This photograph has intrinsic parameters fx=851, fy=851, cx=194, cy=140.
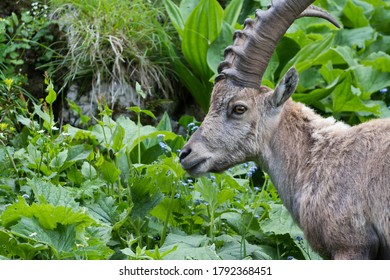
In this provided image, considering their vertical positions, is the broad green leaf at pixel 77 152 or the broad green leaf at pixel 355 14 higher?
the broad green leaf at pixel 77 152

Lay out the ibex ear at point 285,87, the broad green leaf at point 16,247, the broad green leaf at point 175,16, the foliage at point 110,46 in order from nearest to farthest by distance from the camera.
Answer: the broad green leaf at point 16,247
the ibex ear at point 285,87
the foliage at point 110,46
the broad green leaf at point 175,16

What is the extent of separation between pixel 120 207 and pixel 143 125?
309cm

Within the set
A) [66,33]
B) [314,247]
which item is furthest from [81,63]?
[314,247]

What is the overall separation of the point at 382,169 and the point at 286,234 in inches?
63.8

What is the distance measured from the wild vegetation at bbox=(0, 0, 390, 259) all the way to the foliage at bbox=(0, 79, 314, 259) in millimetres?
15

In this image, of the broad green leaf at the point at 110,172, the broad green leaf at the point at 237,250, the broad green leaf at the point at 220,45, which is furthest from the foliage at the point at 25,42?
the broad green leaf at the point at 237,250

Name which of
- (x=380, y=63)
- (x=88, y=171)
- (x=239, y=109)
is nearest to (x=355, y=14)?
(x=380, y=63)

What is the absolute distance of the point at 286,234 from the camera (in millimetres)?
8039

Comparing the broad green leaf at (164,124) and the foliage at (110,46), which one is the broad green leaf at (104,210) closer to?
the broad green leaf at (164,124)

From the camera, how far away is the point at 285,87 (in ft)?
23.5

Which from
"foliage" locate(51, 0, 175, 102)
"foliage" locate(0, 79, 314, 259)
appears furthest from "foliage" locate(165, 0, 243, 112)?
"foliage" locate(0, 79, 314, 259)

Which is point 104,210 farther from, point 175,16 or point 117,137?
point 175,16

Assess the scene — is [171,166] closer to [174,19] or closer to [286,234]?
[286,234]

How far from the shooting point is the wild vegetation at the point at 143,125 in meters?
7.43
